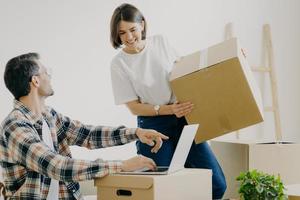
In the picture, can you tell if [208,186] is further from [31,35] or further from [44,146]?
[31,35]

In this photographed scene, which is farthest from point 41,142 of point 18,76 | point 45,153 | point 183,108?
point 183,108

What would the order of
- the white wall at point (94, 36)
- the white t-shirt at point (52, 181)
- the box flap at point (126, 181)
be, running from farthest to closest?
the white wall at point (94, 36), the white t-shirt at point (52, 181), the box flap at point (126, 181)

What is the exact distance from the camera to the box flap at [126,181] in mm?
1608

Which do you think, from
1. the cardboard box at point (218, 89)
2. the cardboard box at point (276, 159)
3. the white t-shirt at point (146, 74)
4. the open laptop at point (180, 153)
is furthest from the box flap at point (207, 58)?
the cardboard box at point (276, 159)

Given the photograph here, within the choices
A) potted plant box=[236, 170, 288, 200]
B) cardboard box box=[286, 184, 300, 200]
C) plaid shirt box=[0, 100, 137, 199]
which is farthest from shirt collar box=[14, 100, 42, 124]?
cardboard box box=[286, 184, 300, 200]

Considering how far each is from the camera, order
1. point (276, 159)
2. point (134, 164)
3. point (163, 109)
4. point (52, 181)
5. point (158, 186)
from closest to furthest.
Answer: point (158, 186)
point (134, 164)
point (52, 181)
point (163, 109)
point (276, 159)

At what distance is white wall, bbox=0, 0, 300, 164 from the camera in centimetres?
270

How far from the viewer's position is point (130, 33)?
227 cm

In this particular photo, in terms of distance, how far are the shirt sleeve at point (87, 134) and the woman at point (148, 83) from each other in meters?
0.26

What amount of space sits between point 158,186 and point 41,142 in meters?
0.43

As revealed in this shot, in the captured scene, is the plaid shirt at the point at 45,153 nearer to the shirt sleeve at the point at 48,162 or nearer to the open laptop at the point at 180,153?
the shirt sleeve at the point at 48,162

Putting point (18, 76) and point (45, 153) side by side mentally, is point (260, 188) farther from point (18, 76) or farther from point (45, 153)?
point (18, 76)

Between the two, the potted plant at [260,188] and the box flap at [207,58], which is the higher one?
the box flap at [207,58]

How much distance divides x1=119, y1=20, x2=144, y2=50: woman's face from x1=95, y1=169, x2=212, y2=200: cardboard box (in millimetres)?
734
